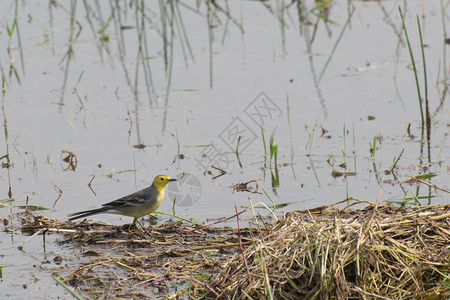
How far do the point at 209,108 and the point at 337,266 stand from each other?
18.3 feet

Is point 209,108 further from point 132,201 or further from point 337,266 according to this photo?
point 337,266

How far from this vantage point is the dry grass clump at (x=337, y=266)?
197 inches

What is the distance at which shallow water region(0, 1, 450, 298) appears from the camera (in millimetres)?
8062

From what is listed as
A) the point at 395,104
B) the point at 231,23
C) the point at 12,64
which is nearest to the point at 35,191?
the point at 12,64

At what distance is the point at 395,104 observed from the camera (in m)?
10.3

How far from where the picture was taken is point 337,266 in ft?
16.4

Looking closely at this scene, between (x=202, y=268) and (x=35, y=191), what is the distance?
295 cm

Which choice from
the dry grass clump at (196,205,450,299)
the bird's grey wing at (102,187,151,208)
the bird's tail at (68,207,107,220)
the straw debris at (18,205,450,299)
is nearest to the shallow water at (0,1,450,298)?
the bird's tail at (68,207,107,220)

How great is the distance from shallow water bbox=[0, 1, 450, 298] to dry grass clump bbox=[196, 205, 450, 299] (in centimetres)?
140

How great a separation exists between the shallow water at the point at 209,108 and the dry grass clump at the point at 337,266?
4.59 ft

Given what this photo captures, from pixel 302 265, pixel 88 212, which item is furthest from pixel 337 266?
pixel 88 212

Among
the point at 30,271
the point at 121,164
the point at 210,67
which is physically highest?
the point at 210,67

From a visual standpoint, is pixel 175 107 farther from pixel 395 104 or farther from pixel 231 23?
pixel 231 23

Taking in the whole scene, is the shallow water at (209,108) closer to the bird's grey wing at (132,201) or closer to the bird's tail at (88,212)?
the bird's tail at (88,212)
